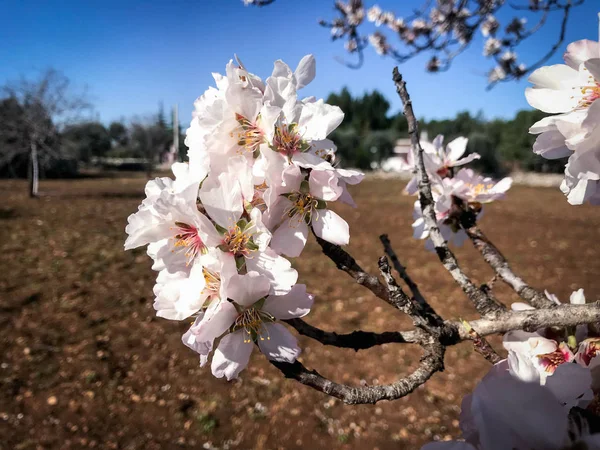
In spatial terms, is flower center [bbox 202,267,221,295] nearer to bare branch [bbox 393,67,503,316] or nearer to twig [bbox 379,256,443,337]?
twig [bbox 379,256,443,337]

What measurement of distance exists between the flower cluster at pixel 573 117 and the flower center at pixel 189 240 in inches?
23.4

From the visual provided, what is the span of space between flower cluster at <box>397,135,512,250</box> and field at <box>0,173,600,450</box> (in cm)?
276

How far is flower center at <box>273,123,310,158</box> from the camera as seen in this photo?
2.32ft

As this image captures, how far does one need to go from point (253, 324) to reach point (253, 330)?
13 millimetres

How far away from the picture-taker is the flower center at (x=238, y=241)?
67 cm

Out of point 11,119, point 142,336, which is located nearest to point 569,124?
point 142,336

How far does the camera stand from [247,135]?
0.72 meters

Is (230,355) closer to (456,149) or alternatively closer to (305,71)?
(305,71)

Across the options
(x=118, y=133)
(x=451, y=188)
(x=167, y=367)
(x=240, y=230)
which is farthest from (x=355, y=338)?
(x=118, y=133)

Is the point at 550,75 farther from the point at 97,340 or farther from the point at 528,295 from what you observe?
the point at 97,340

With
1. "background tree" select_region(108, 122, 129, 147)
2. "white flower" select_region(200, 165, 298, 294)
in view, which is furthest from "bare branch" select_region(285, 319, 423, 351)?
"background tree" select_region(108, 122, 129, 147)

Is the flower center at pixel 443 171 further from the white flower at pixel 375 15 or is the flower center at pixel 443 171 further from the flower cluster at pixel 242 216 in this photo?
the white flower at pixel 375 15

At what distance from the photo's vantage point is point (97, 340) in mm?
4820

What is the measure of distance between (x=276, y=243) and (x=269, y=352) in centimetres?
20
